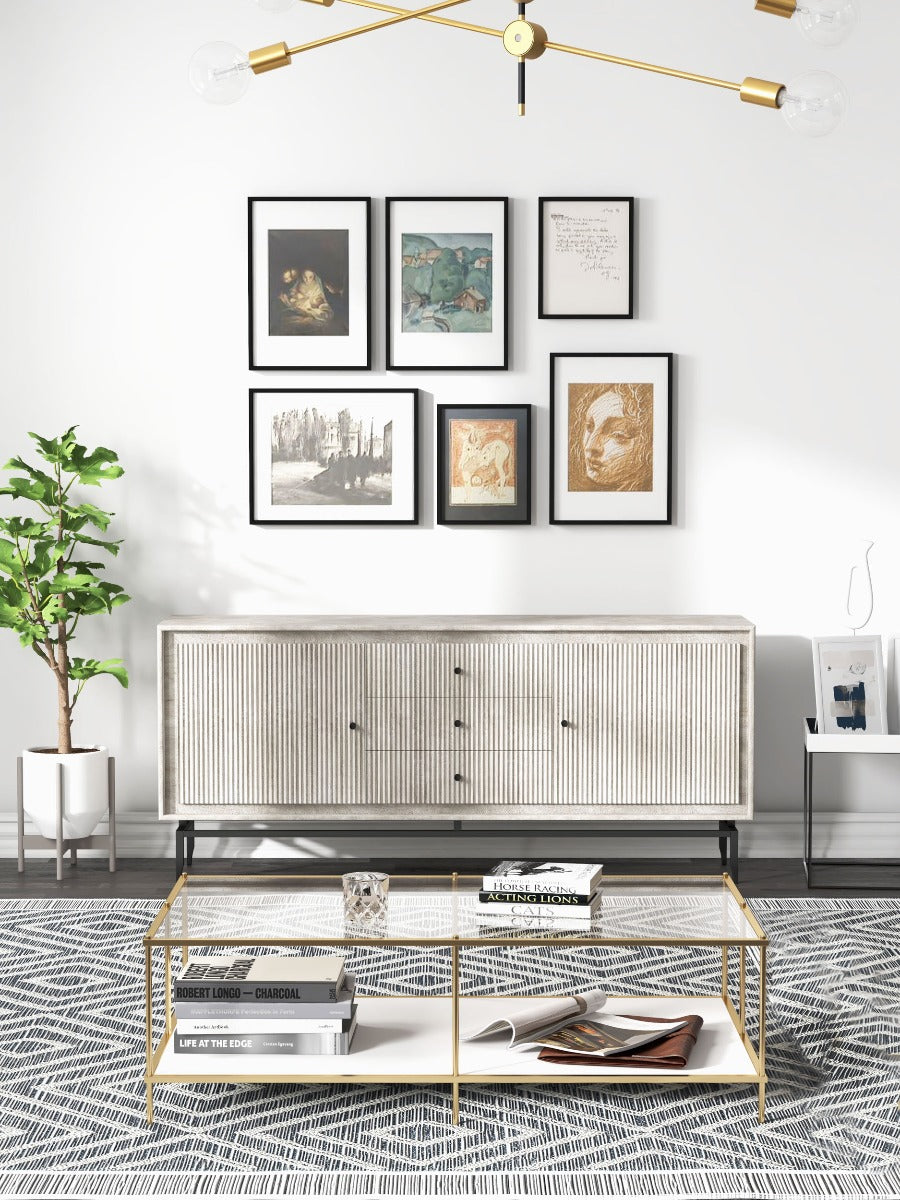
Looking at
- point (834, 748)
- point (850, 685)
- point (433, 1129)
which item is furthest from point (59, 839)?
point (850, 685)

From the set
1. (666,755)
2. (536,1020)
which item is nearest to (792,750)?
(666,755)

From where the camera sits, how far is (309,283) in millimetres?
4062

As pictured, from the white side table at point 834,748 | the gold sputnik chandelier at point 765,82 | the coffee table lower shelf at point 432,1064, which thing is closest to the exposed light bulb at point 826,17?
the gold sputnik chandelier at point 765,82

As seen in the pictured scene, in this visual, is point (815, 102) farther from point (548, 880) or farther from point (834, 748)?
point (834, 748)

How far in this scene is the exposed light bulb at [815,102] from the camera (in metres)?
2.00

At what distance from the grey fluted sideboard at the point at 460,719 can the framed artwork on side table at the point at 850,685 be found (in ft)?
1.20

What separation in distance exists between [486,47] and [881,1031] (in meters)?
3.24

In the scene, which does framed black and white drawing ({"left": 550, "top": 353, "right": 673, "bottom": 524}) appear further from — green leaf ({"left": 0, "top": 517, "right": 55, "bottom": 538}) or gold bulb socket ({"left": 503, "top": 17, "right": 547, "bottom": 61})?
gold bulb socket ({"left": 503, "top": 17, "right": 547, "bottom": 61})

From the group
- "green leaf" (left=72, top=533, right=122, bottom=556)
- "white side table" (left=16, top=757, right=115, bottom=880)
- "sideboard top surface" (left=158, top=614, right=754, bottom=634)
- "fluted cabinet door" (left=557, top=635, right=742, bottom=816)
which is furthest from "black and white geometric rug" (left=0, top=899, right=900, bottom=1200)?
"green leaf" (left=72, top=533, right=122, bottom=556)

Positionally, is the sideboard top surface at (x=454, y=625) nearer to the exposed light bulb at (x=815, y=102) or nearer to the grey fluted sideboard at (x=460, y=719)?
the grey fluted sideboard at (x=460, y=719)

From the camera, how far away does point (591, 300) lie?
13.3ft

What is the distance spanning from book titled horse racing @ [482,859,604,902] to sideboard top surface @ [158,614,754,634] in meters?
1.25

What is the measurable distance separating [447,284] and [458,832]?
6.00ft

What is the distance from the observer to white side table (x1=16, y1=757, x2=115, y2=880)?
12.8ft
